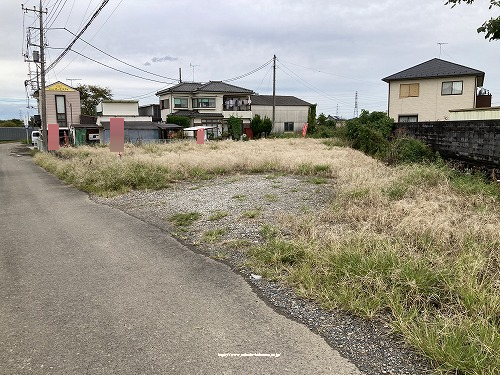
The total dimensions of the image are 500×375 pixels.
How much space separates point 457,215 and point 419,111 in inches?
943

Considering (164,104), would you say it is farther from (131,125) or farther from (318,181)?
(318,181)

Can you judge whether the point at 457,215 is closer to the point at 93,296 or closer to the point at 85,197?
the point at 93,296

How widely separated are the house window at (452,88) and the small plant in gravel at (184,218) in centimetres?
2445

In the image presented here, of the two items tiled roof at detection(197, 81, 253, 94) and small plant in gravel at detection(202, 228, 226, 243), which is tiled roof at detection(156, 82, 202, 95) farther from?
small plant in gravel at detection(202, 228, 226, 243)

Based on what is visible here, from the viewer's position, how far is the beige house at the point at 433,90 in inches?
Answer: 1000

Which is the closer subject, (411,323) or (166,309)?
(411,323)

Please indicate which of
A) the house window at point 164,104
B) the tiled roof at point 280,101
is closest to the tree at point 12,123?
the house window at point 164,104

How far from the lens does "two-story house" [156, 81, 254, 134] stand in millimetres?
41094

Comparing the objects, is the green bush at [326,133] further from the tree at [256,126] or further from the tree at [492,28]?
the tree at [492,28]

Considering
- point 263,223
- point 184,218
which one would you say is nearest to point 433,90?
point 263,223

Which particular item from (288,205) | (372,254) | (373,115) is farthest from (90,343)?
(373,115)

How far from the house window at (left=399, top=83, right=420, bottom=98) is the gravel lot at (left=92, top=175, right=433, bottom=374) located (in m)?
19.7

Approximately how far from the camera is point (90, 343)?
9.52 ft

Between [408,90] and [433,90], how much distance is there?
1.61 m
